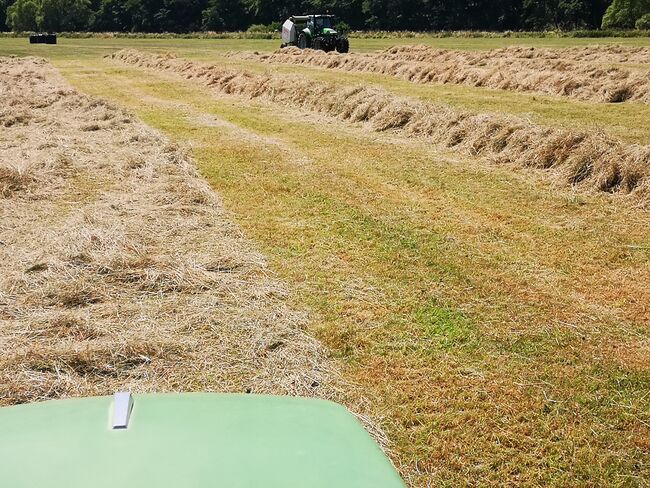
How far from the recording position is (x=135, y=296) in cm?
552

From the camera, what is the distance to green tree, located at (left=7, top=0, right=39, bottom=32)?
351 feet

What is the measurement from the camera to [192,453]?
193 cm

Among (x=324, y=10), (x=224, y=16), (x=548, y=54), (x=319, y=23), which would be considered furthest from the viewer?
(x=224, y=16)

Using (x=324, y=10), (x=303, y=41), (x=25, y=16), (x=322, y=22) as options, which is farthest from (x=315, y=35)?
(x=25, y=16)

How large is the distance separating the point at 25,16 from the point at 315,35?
85.8 metres

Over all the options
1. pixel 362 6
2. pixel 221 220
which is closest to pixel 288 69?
pixel 221 220

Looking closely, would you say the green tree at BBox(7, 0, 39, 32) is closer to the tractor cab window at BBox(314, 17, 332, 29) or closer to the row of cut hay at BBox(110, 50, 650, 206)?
the tractor cab window at BBox(314, 17, 332, 29)

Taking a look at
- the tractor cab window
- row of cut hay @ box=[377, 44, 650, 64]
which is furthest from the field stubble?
the tractor cab window

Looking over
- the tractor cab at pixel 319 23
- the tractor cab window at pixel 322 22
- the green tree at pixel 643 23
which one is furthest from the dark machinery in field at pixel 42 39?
the green tree at pixel 643 23

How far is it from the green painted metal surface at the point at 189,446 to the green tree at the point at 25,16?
11714 centimetres

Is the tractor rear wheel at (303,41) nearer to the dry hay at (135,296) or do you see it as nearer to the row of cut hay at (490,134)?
the row of cut hay at (490,134)

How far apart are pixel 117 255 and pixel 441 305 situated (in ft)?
9.34

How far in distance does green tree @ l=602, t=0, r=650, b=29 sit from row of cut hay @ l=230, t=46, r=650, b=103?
5123 cm

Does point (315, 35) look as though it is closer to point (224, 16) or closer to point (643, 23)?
point (643, 23)
